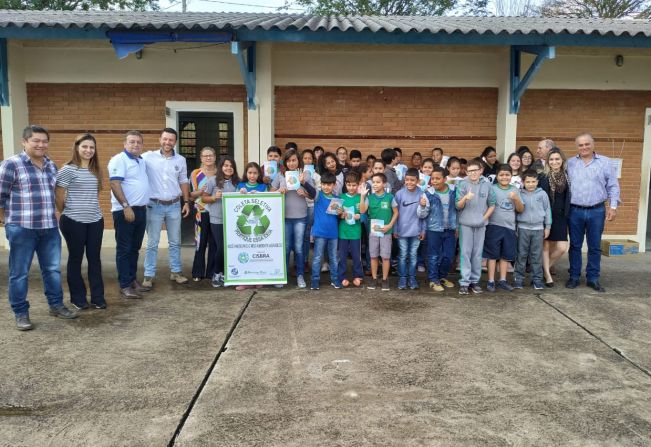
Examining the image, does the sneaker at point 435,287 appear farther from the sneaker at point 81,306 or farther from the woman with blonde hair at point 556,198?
the sneaker at point 81,306

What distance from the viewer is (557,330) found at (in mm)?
5055

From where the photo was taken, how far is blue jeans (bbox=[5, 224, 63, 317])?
4.80 meters

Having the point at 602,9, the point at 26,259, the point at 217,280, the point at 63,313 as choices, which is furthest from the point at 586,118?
the point at 602,9

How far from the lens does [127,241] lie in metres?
6.00

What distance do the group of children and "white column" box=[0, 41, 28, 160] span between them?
171 inches

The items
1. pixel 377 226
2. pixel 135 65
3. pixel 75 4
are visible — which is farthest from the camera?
pixel 75 4

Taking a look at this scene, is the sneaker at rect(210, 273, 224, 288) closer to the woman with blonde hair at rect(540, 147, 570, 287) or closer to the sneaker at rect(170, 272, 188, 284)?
the sneaker at rect(170, 272, 188, 284)

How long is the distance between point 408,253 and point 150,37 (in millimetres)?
4621

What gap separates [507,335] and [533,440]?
6.10ft

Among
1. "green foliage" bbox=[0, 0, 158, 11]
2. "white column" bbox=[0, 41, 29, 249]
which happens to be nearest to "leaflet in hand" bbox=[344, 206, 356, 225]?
"white column" bbox=[0, 41, 29, 249]

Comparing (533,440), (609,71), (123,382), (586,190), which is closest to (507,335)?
(533,440)

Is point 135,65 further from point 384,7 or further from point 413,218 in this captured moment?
point 384,7

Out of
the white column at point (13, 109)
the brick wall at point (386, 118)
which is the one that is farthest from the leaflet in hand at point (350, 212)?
the white column at point (13, 109)

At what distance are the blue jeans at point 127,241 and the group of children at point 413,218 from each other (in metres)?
0.87
